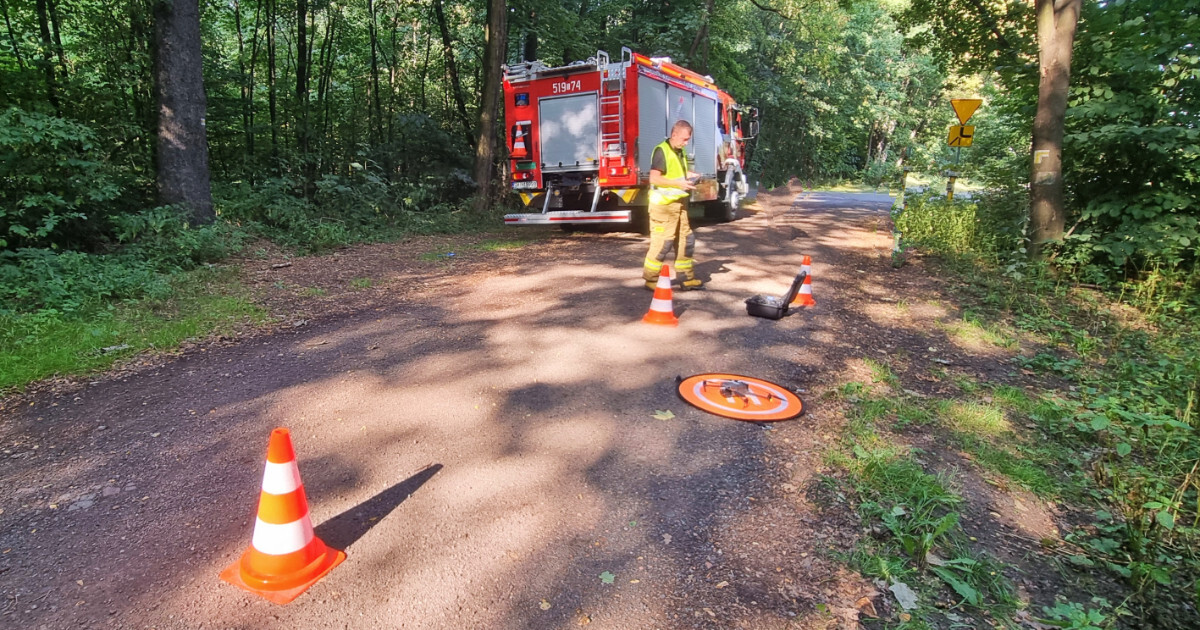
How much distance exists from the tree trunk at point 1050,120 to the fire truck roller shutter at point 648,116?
572cm

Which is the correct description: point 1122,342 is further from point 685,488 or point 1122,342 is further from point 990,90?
point 990,90

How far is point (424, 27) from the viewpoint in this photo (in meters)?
17.9

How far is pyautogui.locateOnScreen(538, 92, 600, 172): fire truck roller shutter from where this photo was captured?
1144 centimetres

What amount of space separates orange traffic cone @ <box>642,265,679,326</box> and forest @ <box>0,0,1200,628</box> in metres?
3.32

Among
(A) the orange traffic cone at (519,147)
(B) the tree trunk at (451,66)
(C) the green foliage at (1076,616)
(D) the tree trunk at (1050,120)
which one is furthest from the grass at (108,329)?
(B) the tree trunk at (451,66)

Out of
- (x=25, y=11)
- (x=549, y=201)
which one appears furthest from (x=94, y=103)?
(x=549, y=201)

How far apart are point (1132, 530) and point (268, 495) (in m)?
3.96

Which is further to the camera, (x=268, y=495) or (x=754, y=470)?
(x=754, y=470)

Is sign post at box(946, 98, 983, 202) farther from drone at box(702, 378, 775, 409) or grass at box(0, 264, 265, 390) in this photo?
grass at box(0, 264, 265, 390)

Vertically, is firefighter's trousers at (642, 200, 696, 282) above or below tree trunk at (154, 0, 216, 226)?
below

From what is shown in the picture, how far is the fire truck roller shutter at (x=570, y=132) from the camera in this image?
11.4 meters

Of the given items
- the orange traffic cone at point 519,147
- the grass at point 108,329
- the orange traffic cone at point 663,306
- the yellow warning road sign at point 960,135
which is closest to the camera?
the grass at point 108,329

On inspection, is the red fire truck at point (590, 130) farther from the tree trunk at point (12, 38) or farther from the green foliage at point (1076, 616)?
the green foliage at point (1076, 616)

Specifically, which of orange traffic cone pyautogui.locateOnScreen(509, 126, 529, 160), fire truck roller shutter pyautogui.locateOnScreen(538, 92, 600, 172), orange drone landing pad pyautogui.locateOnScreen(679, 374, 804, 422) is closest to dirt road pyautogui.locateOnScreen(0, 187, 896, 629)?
orange drone landing pad pyautogui.locateOnScreen(679, 374, 804, 422)
